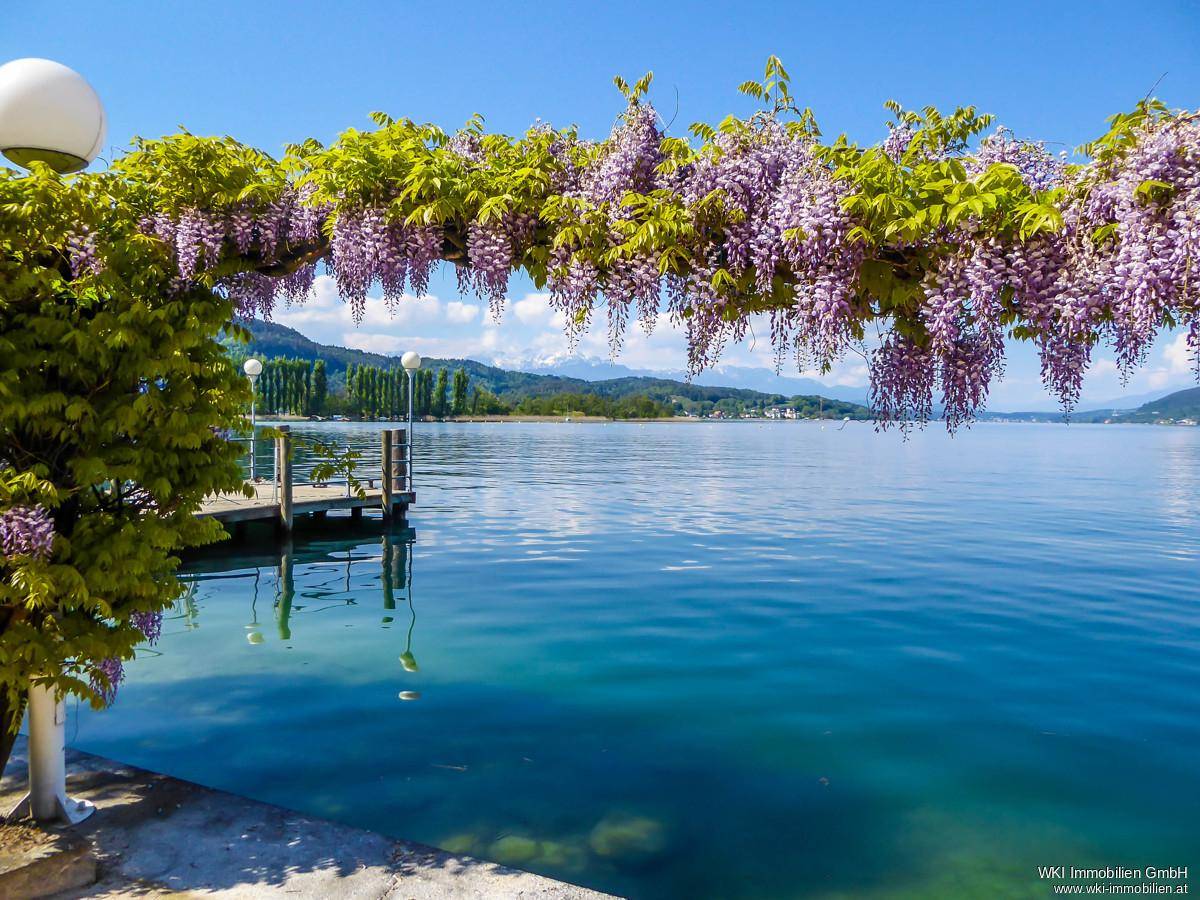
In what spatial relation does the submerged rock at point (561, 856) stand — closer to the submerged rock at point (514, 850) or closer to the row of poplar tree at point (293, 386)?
the submerged rock at point (514, 850)

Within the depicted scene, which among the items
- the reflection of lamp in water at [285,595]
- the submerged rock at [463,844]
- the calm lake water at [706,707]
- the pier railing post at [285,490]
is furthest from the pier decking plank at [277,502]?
the submerged rock at [463,844]

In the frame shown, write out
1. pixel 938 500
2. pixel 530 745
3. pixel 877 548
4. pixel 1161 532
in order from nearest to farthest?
pixel 530 745 → pixel 877 548 → pixel 1161 532 → pixel 938 500

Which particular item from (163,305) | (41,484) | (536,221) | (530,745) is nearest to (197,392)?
(163,305)

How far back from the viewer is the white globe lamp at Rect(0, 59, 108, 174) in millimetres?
3881

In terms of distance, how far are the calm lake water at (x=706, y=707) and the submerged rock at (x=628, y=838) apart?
0.02m

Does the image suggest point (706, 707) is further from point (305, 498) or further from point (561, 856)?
point (305, 498)

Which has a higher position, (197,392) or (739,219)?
(739,219)

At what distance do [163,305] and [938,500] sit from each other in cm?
3091

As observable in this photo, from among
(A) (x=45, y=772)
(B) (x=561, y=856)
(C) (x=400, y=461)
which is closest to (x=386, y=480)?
(C) (x=400, y=461)

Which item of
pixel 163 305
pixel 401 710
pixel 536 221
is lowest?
pixel 401 710

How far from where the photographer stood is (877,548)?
19.2m

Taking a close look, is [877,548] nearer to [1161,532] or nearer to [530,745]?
[1161,532]

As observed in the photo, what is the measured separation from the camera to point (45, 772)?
4.21 m

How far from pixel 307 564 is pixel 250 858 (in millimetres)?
13616
